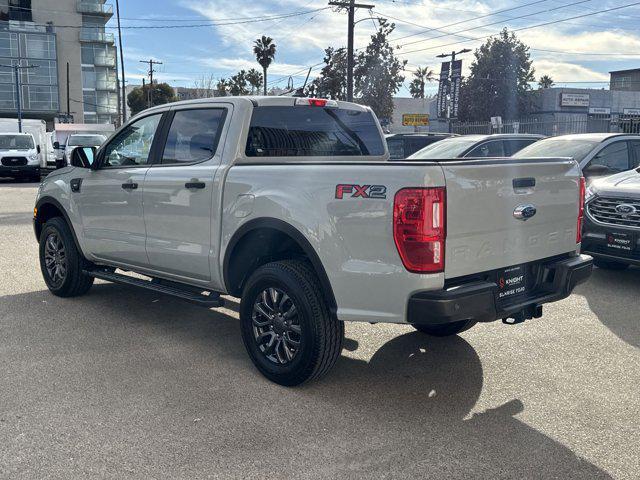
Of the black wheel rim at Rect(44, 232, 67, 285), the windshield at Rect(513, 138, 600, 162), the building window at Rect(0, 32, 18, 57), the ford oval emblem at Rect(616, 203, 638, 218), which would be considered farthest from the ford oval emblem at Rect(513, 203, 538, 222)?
the building window at Rect(0, 32, 18, 57)

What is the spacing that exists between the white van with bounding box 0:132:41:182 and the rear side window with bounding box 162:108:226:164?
781 inches

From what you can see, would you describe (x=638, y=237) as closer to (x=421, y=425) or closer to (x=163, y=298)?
(x=421, y=425)

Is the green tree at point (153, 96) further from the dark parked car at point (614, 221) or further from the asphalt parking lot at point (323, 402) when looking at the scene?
the asphalt parking lot at point (323, 402)

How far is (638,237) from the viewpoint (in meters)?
6.66

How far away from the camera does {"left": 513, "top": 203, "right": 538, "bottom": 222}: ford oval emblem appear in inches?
155

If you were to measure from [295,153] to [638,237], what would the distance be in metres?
3.92

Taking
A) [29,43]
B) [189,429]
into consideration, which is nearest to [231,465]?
[189,429]

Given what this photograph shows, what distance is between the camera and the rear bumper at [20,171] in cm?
2256

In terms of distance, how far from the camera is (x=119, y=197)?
563cm

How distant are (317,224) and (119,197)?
8.12 feet

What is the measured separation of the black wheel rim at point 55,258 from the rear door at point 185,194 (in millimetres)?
1646

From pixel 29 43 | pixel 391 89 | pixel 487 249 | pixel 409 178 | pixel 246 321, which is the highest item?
pixel 29 43

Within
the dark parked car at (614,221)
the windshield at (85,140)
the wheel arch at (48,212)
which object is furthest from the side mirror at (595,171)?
the windshield at (85,140)

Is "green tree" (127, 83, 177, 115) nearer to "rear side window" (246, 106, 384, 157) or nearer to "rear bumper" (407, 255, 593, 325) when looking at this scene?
"rear side window" (246, 106, 384, 157)
